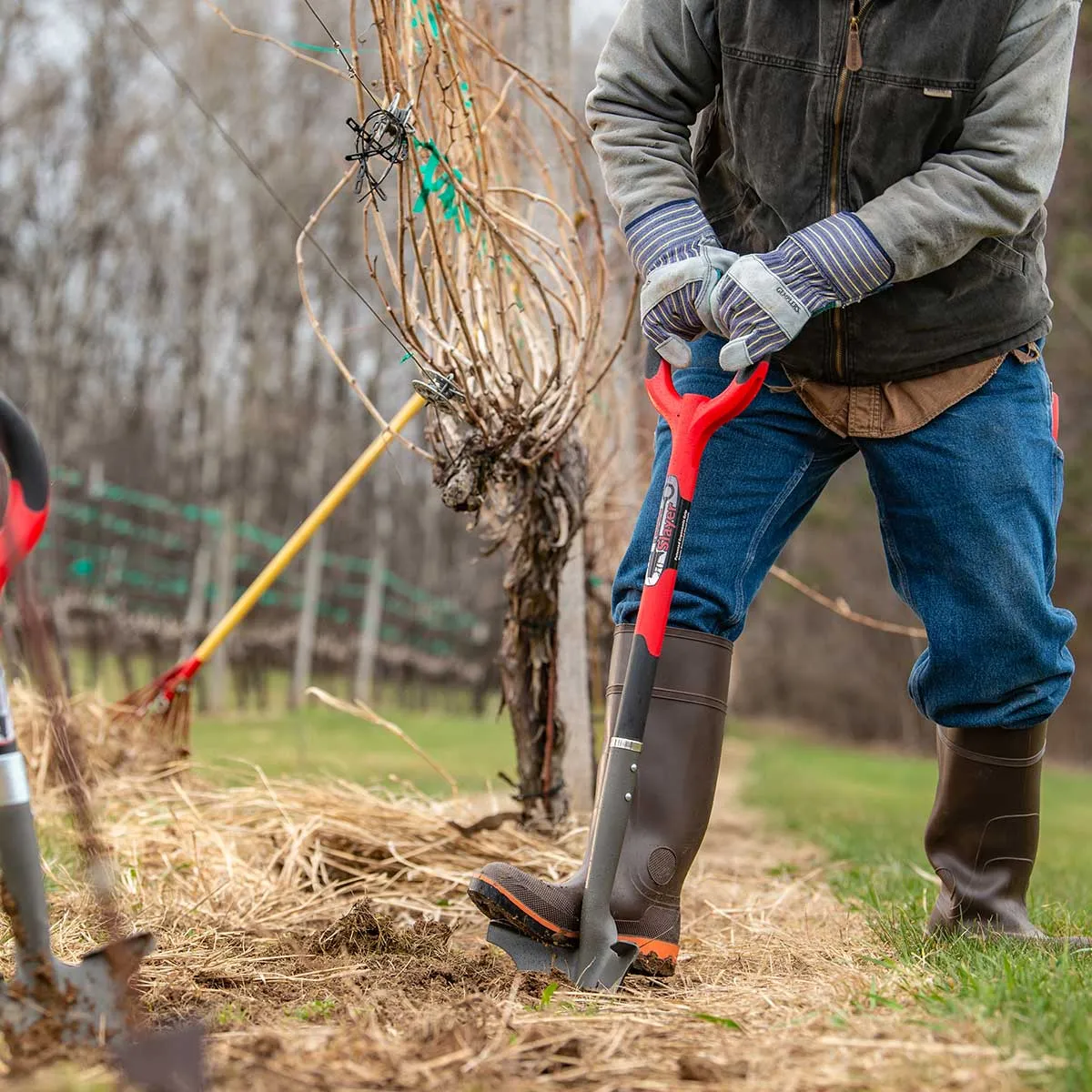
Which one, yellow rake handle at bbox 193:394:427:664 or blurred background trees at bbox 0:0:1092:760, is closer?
yellow rake handle at bbox 193:394:427:664

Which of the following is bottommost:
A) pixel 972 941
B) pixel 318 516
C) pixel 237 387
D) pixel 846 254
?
pixel 972 941

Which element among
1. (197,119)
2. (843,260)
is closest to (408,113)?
(843,260)

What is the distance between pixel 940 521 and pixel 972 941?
2.33 ft

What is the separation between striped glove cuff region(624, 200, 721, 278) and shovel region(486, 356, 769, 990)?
8.8 inches

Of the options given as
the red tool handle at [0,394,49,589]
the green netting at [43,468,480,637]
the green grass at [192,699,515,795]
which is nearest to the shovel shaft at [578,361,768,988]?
the red tool handle at [0,394,49,589]

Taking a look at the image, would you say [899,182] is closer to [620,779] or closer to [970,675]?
[970,675]

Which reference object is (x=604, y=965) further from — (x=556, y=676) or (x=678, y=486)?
(x=556, y=676)

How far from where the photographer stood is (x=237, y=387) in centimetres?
1822

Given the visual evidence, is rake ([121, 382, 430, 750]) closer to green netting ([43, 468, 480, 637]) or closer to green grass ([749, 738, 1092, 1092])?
green grass ([749, 738, 1092, 1092])

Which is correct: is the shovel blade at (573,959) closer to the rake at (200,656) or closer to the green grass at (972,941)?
the green grass at (972,941)

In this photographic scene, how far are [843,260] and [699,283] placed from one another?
0.22m

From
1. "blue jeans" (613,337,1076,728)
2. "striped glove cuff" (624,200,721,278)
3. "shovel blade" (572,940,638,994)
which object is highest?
"striped glove cuff" (624,200,721,278)

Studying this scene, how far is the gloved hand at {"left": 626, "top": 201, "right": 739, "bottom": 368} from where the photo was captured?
1.95m

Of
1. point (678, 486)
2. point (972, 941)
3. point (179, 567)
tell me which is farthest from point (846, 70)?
point (179, 567)
